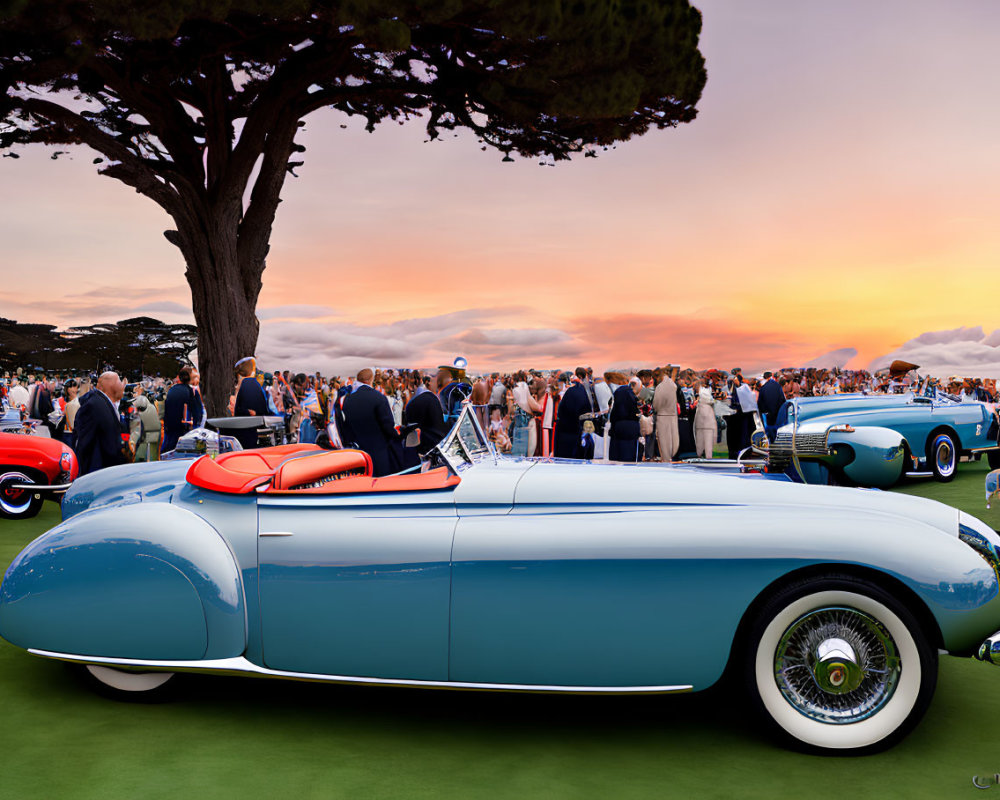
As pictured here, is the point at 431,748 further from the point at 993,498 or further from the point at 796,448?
the point at 993,498

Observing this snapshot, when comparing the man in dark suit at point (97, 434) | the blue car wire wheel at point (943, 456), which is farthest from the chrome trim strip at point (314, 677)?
the blue car wire wheel at point (943, 456)

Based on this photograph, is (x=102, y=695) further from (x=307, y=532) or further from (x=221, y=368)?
(x=221, y=368)

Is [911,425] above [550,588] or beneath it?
above

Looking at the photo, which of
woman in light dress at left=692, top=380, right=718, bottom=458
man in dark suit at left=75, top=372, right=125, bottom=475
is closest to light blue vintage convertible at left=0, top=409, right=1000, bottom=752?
man in dark suit at left=75, top=372, right=125, bottom=475

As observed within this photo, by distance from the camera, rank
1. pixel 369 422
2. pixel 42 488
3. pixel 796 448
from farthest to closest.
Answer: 1. pixel 42 488
2. pixel 369 422
3. pixel 796 448

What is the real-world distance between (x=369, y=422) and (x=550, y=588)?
6.08 meters

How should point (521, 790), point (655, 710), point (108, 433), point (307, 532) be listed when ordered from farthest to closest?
point (108, 433) < point (655, 710) < point (307, 532) < point (521, 790)

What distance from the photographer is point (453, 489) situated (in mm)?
3555

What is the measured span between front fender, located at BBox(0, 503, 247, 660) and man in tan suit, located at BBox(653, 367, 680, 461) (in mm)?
11411

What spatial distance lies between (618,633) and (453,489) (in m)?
→ 0.89

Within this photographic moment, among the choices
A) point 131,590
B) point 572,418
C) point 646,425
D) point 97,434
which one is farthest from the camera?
point 646,425

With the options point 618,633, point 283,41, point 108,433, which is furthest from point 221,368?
point 618,633

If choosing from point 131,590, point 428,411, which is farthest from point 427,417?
point 131,590

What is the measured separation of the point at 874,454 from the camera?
433 inches
